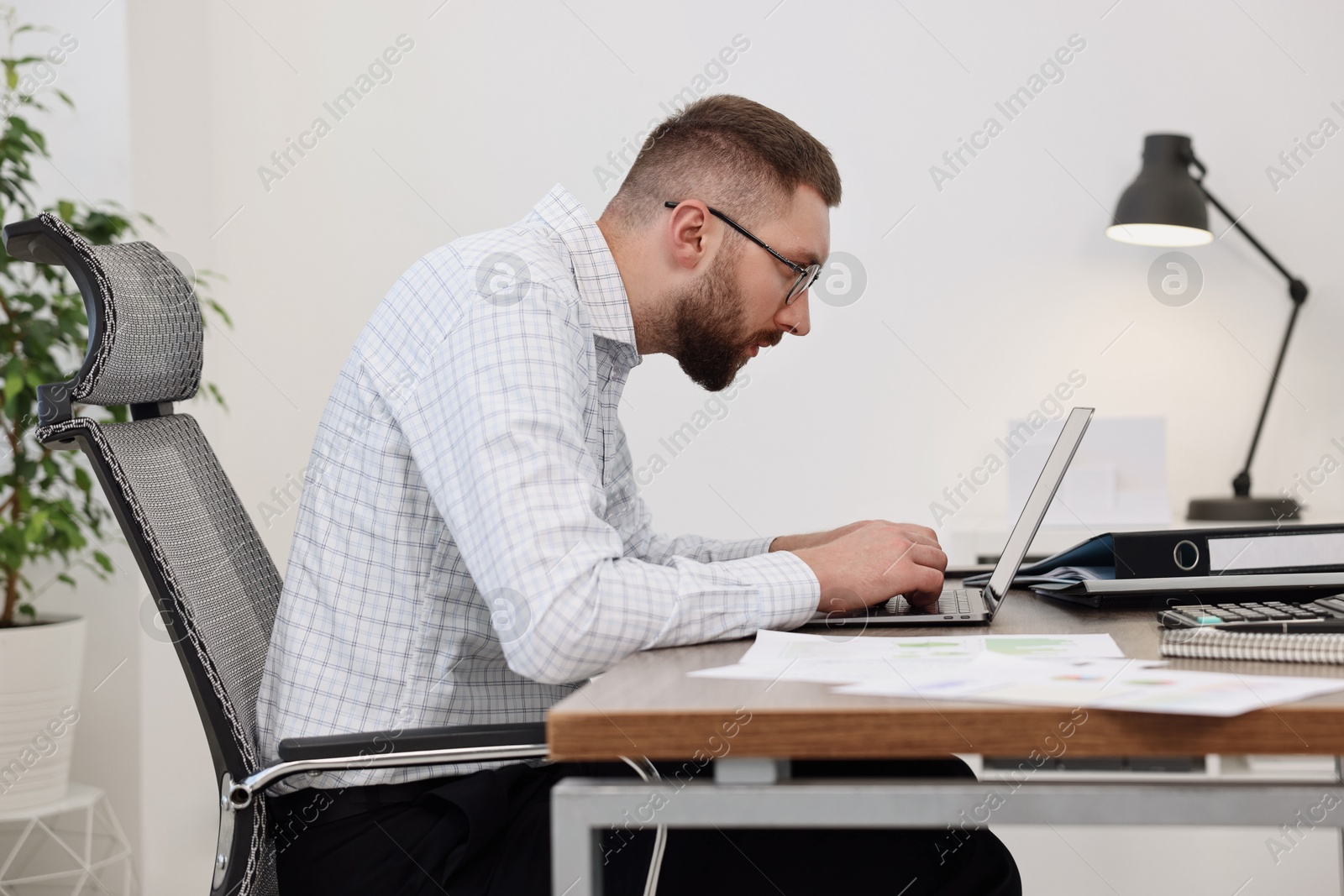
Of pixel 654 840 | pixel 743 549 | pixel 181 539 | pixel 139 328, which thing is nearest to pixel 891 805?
pixel 654 840

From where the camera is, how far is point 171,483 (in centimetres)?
99

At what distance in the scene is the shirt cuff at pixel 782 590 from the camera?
92 cm

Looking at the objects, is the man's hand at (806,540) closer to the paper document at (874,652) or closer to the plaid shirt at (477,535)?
the plaid shirt at (477,535)

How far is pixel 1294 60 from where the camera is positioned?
267 cm

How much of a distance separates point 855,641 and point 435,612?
414mm

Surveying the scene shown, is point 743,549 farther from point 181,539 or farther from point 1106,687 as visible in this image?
point 1106,687

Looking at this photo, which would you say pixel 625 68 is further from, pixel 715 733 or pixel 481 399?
pixel 715 733

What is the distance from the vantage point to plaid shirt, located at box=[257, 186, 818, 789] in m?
0.83

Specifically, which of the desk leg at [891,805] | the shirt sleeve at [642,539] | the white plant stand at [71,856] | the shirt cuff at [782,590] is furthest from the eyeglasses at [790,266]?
the white plant stand at [71,856]

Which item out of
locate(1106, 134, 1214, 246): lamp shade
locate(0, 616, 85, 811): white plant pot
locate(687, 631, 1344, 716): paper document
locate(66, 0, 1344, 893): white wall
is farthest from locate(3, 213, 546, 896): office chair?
locate(1106, 134, 1214, 246): lamp shade

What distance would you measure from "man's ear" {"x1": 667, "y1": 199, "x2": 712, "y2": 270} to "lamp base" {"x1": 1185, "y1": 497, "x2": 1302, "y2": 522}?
Answer: 71.4 inches

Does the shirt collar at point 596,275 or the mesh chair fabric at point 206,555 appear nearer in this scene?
the mesh chair fabric at point 206,555

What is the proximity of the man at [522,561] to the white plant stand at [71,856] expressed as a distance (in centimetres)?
154

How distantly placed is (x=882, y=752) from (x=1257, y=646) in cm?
28
